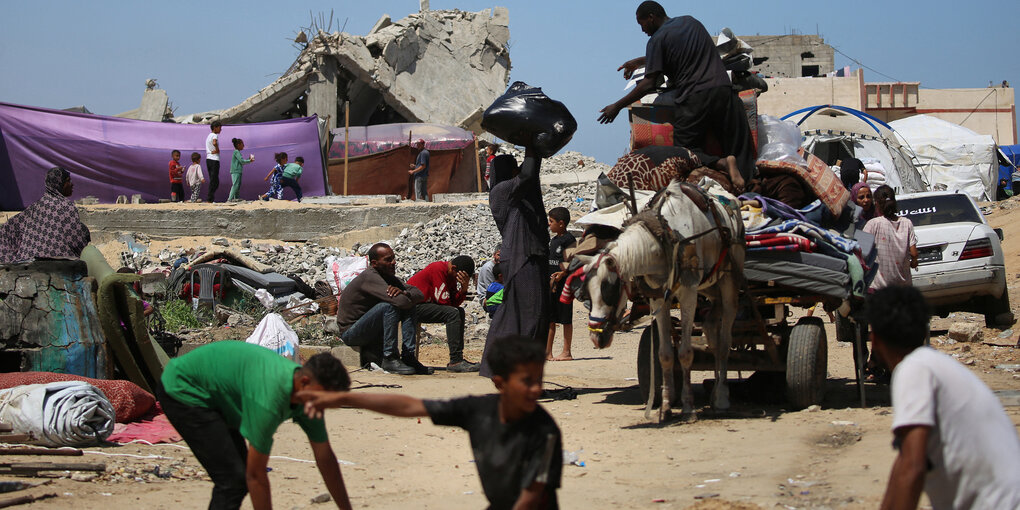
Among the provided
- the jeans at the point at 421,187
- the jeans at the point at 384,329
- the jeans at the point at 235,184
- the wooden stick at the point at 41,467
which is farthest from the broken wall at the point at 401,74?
the wooden stick at the point at 41,467

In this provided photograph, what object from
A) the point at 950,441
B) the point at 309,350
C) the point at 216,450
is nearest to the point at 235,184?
the point at 309,350

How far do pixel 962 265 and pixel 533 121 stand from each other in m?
6.49

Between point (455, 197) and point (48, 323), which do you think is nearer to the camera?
point (48, 323)

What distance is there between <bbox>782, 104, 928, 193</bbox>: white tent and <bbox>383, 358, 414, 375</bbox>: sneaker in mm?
11417

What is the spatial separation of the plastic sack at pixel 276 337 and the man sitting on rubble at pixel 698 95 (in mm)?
3630

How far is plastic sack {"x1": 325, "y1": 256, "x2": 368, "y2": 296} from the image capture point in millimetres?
16062

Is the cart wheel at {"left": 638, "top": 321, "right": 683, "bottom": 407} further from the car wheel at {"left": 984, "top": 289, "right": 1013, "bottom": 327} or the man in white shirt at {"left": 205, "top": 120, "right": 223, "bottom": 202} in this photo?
the man in white shirt at {"left": 205, "top": 120, "right": 223, "bottom": 202}

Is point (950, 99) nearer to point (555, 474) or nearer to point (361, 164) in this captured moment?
point (361, 164)

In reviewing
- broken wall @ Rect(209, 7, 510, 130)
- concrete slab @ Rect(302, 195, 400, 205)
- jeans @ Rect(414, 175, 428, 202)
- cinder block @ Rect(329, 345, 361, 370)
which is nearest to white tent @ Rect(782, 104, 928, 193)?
concrete slab @ Rect(302, 195, 400, 205)

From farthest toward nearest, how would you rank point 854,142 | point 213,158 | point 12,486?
point 213,158 → point 854,142 → point 12,486

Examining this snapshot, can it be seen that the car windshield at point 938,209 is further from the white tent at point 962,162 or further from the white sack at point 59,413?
the white tent at point 962,162

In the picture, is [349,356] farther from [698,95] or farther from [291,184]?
[291,184]

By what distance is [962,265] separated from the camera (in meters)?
12.1

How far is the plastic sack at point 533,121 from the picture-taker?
8602 mm
